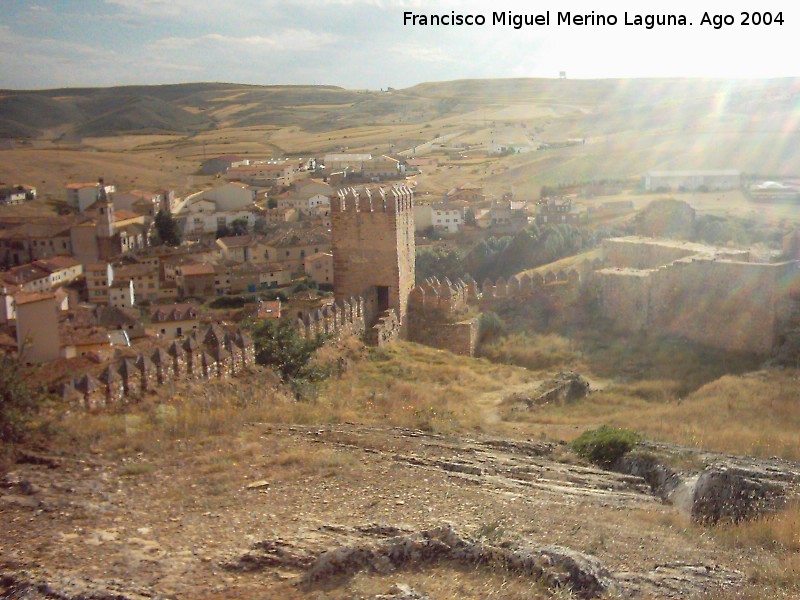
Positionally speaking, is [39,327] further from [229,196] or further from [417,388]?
[229,196]

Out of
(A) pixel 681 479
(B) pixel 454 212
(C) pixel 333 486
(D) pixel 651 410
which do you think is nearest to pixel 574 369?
(D) pixel 651 410

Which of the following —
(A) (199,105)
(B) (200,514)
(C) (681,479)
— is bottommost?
(C) (681,479)

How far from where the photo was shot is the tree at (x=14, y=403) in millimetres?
5506

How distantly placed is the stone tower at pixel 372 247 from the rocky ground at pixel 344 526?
24.1 feet

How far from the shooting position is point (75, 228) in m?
44.8

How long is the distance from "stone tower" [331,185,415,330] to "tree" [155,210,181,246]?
35.2 meters

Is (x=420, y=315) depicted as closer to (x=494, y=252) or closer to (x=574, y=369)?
(x=574, y=369)

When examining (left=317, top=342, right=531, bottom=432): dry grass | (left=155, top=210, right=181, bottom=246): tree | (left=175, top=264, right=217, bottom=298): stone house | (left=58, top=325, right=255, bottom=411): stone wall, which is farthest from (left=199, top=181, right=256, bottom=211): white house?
(left=58, top=325, right=255, bottom=411): stone wall

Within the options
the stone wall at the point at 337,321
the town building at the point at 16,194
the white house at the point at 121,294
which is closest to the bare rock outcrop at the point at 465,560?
the stone wall at the point at 337,321

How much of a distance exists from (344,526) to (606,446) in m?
3.50

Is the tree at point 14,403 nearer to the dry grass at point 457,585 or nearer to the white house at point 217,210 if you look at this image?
the dry grass at point 457,585

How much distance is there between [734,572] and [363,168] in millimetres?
50536

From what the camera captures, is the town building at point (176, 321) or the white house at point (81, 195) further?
the white house at point (81, 195)

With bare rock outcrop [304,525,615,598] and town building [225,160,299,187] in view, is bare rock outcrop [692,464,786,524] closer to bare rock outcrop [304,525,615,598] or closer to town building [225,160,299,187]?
bare rock outcrop [304,525,615,598]
